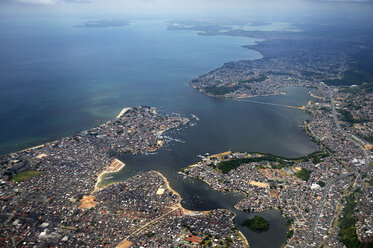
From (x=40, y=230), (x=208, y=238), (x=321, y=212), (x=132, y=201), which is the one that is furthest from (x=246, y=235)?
(x=40, y=230)

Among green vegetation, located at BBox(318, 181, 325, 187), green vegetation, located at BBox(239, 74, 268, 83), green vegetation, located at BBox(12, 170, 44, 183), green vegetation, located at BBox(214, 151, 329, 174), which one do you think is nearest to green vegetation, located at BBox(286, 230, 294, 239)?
green vegetation, located at BBox(318, 181, 325, 187)

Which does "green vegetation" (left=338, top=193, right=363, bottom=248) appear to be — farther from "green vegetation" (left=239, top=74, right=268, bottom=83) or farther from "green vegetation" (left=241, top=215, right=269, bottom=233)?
"green vegetation" (left=239, top=74, right=268, bottom=83)

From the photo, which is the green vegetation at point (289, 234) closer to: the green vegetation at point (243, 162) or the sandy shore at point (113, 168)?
the green vegetation at point (243, 162)

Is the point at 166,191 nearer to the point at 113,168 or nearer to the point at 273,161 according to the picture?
the point at 113,168

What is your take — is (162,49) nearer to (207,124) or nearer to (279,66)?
(279,66)

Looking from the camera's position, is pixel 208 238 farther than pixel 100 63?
No

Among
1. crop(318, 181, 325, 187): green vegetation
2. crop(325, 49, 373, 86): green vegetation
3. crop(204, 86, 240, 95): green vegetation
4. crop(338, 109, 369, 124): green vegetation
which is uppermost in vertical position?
crop(325, 49, 373, 86): green vegetation

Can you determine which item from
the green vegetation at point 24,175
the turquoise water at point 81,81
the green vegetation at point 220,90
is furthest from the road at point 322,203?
the green vegetation at point 220,90
